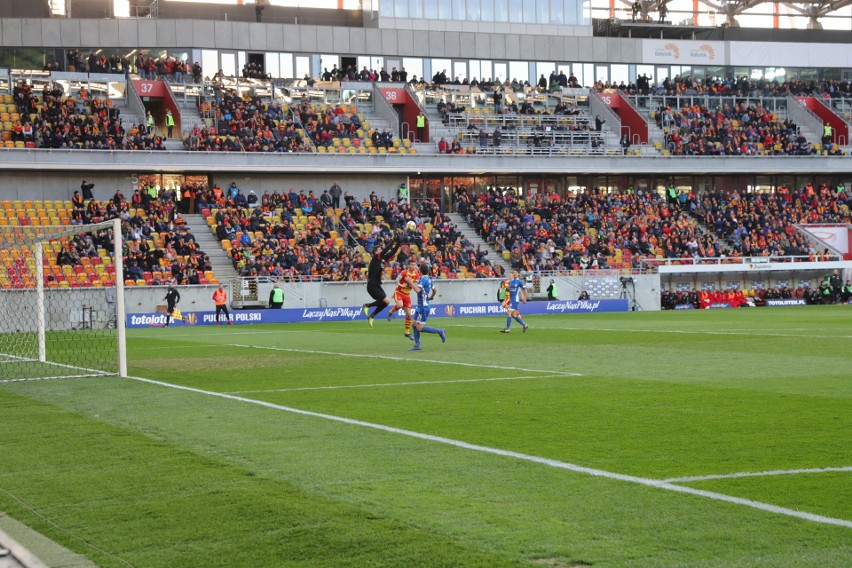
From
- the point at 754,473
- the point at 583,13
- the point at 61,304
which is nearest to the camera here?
the point at 754,473

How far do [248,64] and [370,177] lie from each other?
10322mm

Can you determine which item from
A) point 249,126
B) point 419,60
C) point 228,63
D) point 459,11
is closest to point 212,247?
point 249,126

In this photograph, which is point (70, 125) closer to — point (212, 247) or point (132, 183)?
point (132, 183)

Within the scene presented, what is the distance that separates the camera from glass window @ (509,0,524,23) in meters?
71.2

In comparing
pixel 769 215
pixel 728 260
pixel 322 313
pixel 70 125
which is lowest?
pixel 322 313

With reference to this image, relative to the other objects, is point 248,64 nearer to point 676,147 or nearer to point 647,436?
point 676,147

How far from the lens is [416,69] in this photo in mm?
68812

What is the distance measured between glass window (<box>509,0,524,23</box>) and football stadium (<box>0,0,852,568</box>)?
398 millimetres

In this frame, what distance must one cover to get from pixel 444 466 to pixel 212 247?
44.0 m

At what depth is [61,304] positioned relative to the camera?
40969 millimetres

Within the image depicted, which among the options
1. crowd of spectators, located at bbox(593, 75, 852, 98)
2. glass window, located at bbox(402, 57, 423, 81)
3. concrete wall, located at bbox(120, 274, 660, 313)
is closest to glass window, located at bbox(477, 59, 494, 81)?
glass window, located at bbox(402, 57, 423, 81)

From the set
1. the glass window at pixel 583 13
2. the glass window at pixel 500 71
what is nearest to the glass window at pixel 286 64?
the glass window at pixel 500 71

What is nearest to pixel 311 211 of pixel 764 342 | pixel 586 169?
pixel 586 169

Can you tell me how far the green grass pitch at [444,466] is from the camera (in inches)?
260
